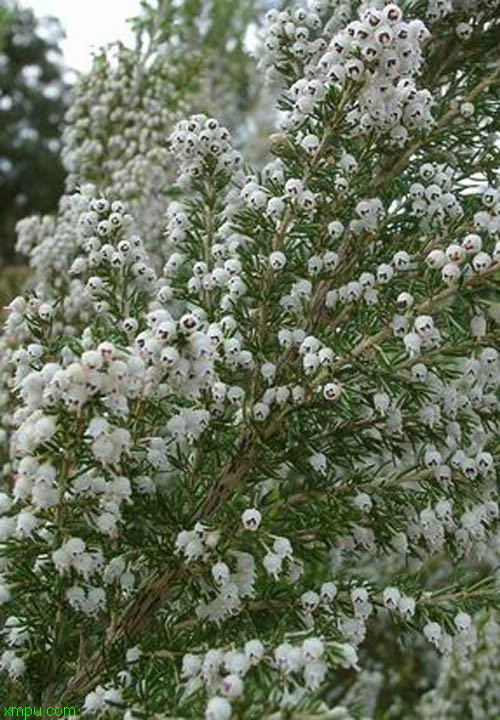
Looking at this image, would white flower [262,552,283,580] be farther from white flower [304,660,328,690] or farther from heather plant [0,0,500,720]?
white flower [304,660,328,690]

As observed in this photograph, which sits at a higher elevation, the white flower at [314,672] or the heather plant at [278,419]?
the heather plant at [278,419]

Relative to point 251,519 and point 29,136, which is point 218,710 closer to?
point 251,519

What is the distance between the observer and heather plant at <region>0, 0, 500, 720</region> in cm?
247

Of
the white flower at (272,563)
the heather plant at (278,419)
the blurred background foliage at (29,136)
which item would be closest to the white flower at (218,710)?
the heather plant at (278,419)

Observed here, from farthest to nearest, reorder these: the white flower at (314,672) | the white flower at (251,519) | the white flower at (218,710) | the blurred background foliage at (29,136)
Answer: the blurred background foliage at (29,136) → the white flower at (251,519) → the white flower at (314,672) → the white flower at (218,710)

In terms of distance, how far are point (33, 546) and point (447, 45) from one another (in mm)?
2389

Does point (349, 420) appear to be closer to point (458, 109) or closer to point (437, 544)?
point (437, 544)

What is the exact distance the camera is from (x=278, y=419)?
9.34 ft

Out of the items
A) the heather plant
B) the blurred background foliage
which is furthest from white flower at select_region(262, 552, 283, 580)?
the blurred background foliage

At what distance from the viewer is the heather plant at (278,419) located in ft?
8.11

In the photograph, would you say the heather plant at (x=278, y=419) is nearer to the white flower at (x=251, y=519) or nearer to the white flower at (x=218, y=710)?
the white flower at (x=251, y=519)

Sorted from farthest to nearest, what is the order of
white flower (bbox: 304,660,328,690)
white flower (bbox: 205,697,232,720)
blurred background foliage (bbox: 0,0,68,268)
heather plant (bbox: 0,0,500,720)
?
blurred background foliage (bbox: 0,0,68,268)
heather plant (bbox: 0,0,500,720)
white flower (bbox: 304,660,328,690)
white flower (bbox: 205,697,232,720)

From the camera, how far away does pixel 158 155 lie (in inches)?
212

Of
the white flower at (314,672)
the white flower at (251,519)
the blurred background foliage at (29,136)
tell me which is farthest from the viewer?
the blurred background foliage at (29,136)
